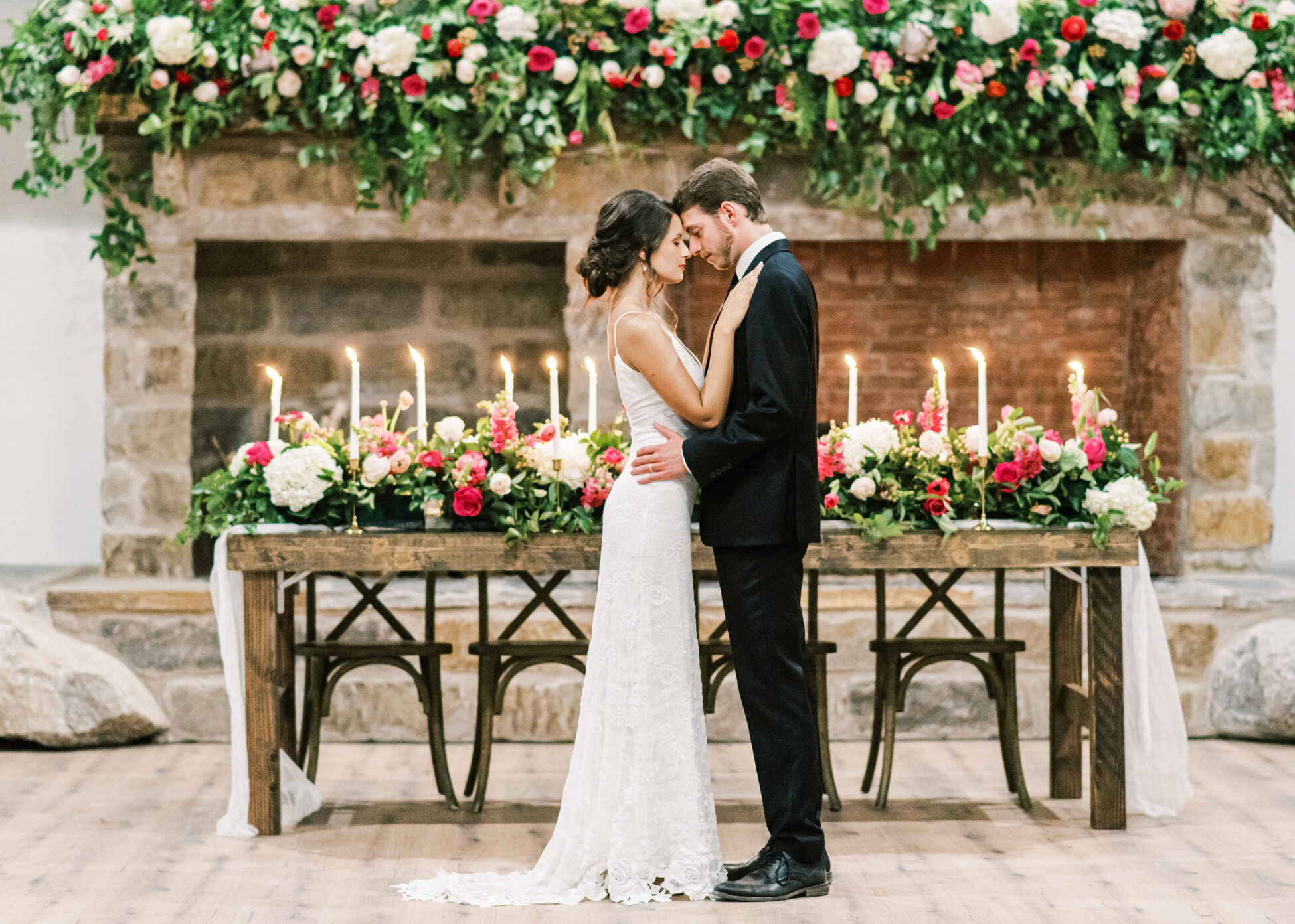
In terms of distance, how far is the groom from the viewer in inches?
120

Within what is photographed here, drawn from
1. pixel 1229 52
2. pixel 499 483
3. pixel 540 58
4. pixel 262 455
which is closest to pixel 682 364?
pixel 499 483

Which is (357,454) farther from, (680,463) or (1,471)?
(1,471)

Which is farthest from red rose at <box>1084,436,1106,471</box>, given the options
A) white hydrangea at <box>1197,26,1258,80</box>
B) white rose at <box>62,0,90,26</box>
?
white rose at <box>62,0,90,26</box>

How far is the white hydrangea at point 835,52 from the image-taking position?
4656mm

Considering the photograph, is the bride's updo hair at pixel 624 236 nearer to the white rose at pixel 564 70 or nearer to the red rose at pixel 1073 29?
the white rose at pixel 564 70

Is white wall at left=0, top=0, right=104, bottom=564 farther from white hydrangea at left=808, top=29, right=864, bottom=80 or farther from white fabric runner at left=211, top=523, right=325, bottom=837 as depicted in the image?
white hydrangea at left=808, top=29, right=864, bottom=80

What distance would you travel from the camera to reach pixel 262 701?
12.0 ft

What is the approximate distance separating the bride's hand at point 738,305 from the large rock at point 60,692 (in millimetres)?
2899

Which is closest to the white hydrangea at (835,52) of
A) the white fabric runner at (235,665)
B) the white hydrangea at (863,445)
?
the white hydrangea at (863,445)

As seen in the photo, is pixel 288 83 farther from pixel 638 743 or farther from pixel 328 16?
pixel 638 743

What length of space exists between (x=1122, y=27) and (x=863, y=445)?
6.79ft

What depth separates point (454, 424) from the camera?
3.79 meters

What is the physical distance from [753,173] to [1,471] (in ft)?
10.5

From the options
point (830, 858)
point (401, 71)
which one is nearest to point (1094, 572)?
point (830, 858)
